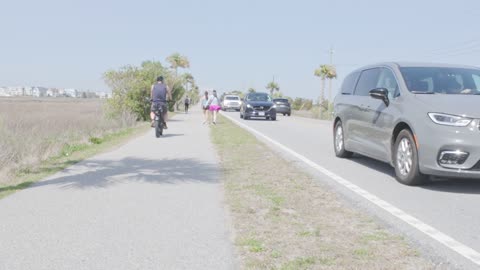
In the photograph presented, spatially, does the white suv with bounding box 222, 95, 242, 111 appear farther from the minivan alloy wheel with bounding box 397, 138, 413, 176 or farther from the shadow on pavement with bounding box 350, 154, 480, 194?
the minivan alloy wheel with bounding box 397, 138, 413, 176

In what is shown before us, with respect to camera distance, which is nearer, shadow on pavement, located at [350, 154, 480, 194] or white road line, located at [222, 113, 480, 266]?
white road line, located at [222, 113, 480, 266]

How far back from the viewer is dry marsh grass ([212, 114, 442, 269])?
396 cm

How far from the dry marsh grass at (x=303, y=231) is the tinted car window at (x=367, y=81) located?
7.77 ft

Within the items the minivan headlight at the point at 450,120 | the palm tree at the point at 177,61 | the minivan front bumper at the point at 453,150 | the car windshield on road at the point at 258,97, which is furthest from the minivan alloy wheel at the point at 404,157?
the palm tree at the point at 177,61

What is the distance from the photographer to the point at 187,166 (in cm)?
925

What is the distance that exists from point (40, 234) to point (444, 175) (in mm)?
5026

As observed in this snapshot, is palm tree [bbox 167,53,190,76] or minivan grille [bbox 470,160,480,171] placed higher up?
palm tree [bbox 167,53,190,76]

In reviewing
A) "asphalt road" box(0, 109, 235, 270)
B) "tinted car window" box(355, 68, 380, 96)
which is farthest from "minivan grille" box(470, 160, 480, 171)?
"asphalt road" box(0, 109, 235, 270)

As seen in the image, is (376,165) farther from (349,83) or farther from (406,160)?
(406,160)

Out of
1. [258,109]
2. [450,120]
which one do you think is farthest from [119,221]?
[258,109]

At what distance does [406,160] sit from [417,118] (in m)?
0.67

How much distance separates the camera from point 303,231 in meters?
4.82

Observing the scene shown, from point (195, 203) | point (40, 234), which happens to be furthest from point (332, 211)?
point (40, 234)

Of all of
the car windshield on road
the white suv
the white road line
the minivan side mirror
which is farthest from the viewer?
the white suv
